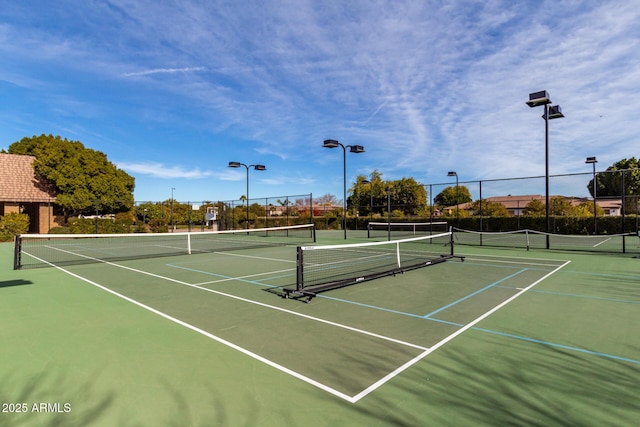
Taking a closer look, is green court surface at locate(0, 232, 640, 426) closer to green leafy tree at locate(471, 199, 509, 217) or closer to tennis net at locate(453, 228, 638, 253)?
tennis net at locate(453, 228, 638, 253)

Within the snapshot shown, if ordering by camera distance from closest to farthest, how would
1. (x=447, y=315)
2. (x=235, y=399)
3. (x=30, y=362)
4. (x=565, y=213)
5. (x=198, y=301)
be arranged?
(x=235, y=399)
(x=30, y=362)
(x=447, y=315)
(x=198, y=301)
(x=565, y=213)

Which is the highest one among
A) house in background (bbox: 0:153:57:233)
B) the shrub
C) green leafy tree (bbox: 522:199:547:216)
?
house in background (bbox: 0:153:57:233)

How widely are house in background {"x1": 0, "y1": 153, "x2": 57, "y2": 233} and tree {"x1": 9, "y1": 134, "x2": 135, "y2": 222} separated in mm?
939

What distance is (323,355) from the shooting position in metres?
4.08

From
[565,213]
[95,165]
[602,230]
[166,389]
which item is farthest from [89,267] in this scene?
[565,213]

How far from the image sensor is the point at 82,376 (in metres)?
3.57

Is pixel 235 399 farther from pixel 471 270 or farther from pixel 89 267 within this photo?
pixel 89 267

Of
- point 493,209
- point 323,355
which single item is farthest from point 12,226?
point 493,209

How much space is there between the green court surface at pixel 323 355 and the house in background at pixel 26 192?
95.5ft

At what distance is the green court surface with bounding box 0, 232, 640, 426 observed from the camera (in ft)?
9.57

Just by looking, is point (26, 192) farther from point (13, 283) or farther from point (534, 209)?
point (534, 209)

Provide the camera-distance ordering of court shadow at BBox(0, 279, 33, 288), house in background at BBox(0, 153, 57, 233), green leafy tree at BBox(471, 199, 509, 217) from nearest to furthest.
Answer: court shadow at BBox(0, 279, 33, 288)
house in background at BBox(0, 153, 57, 233)
green leafy tree at BBox(471, 199, 509, 217)

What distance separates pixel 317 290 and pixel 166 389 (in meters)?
3.95

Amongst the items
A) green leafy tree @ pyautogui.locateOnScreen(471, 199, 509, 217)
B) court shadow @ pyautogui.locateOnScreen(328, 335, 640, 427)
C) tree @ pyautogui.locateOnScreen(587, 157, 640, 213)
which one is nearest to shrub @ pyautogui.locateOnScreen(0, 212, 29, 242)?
court shadow @ pyautogui.locateOnScreen(328, 335, 640, 427)
